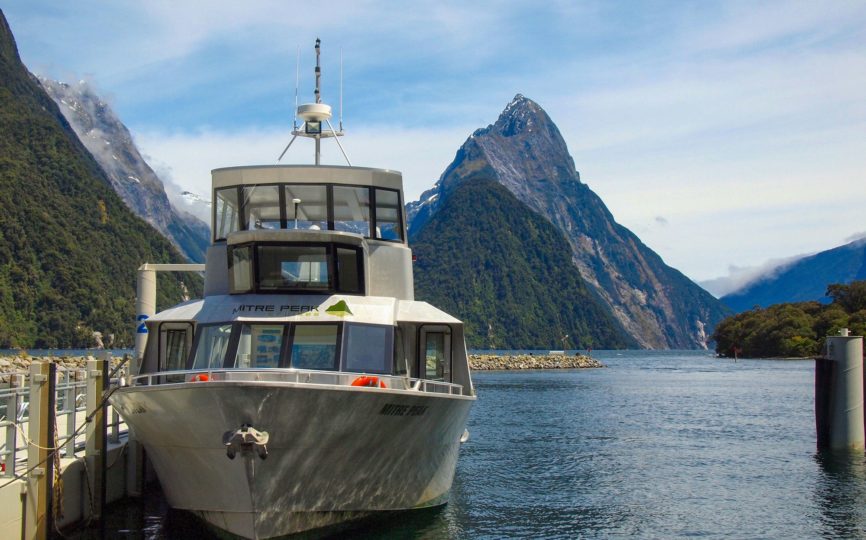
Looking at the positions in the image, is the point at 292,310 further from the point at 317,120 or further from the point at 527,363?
the point at 527,363

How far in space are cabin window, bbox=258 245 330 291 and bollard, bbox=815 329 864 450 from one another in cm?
1871

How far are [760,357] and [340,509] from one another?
16668cm

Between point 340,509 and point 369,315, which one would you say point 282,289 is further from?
point 340,509

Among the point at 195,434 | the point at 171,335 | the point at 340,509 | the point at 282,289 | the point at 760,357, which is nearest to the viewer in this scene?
the point at 195,434

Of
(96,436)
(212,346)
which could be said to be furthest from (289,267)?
(96,436)

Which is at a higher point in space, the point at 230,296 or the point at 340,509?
the point at 230,296

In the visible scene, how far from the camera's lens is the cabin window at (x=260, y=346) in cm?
1798

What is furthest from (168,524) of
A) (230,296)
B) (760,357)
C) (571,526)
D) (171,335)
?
(760,357)

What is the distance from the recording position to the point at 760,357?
6781 inches

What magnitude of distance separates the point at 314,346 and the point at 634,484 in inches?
526

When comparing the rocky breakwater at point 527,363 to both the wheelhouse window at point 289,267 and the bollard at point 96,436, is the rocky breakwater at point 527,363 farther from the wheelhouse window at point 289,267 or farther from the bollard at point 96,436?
the wheelhouse window at point 289,267

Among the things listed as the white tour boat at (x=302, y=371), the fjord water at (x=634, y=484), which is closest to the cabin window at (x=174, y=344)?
the white tour boat at (x=302, y=371)

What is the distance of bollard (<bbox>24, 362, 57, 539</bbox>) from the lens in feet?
55.0

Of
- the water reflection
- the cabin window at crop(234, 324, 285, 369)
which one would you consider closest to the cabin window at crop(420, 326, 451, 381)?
the cabin window at crop(234, 324, 285, 369)
